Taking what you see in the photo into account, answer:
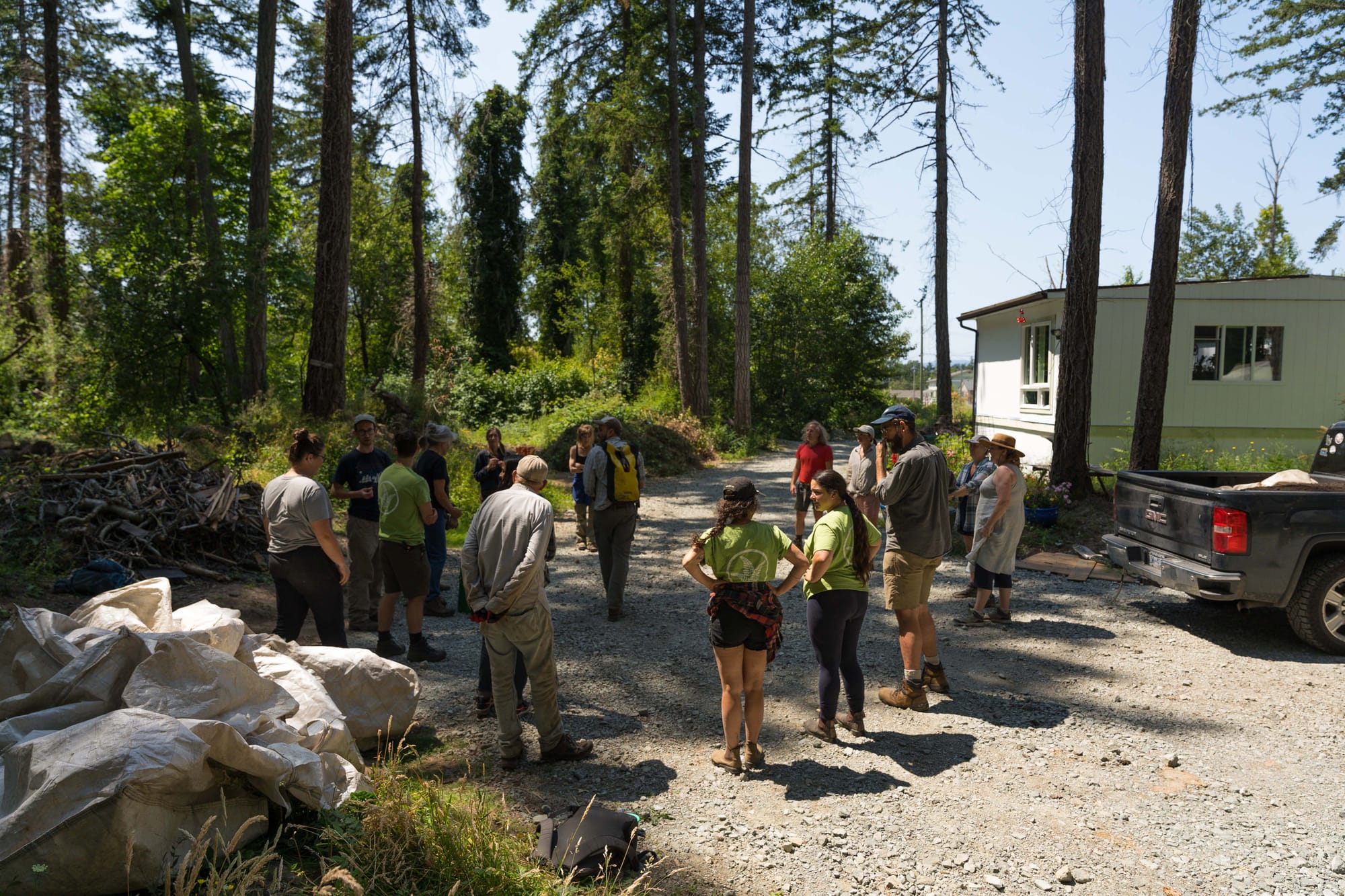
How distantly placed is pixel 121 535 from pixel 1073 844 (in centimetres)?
860

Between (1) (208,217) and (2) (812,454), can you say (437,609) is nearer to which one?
(2) (812,454)

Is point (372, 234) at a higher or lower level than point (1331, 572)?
higher

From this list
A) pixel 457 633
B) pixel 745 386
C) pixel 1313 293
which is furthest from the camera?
pixel 745 386

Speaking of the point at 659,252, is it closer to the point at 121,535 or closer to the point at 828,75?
the point at 828,75

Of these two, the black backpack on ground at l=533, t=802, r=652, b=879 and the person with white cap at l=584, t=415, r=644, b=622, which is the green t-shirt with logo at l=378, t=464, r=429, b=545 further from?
the black backpack on ground at l=533, t=802, r=652, b=879

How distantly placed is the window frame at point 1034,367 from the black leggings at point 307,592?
15726 mm

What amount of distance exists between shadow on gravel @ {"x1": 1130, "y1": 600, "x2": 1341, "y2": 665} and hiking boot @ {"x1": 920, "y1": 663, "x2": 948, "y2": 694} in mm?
2951

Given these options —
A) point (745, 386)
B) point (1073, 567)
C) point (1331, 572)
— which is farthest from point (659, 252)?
point (1331, 572)

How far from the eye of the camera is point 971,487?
323 inches

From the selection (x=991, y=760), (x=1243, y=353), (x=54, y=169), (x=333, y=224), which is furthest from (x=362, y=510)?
(x=54, y=169)

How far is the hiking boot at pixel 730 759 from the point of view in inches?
187

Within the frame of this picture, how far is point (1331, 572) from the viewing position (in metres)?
6.62

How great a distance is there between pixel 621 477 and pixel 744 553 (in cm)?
313

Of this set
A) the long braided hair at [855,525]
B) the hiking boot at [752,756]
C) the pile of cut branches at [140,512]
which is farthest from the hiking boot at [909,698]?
the pile of cut branches at [140,512]
